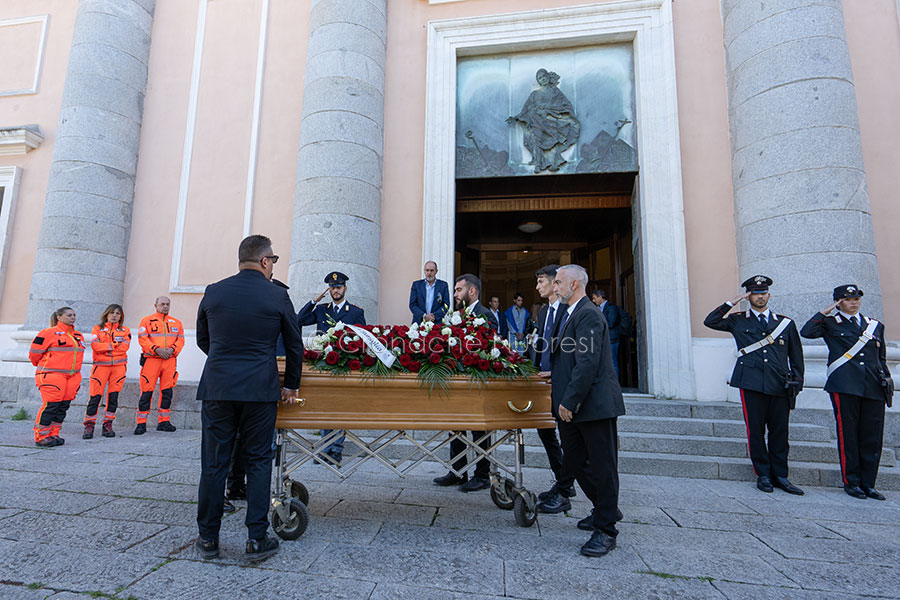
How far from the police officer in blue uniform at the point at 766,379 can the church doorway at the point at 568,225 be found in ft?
9.35

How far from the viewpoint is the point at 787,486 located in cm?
457

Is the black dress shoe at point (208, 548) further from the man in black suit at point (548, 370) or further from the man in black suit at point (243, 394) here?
the man in black suit at point (548, 370)

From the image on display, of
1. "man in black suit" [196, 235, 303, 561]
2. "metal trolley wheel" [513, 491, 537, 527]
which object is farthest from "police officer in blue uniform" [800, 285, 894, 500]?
"man in black suit" [196, 235, 303, 561]

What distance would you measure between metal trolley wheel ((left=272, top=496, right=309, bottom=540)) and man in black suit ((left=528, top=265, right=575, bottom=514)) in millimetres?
1735

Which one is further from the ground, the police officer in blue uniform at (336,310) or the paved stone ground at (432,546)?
the police officer in blue uniform at (336,310)

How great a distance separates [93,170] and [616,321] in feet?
30.5

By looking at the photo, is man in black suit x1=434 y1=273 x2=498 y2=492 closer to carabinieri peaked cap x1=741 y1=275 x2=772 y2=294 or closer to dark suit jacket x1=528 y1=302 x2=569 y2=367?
dark suit jacket x1=528 y1=302 x2=569 y2=367

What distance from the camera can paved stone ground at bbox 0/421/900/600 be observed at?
2.48 meters

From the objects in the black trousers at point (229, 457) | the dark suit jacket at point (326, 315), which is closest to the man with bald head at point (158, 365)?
the dark suit jacket at point (326, 315)

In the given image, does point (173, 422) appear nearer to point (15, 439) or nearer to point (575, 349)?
point (15, 439)

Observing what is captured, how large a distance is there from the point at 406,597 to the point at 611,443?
154 cm

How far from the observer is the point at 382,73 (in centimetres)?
830

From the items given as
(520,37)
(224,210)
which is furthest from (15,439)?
(520,37)

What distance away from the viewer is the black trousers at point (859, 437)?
455 cm
